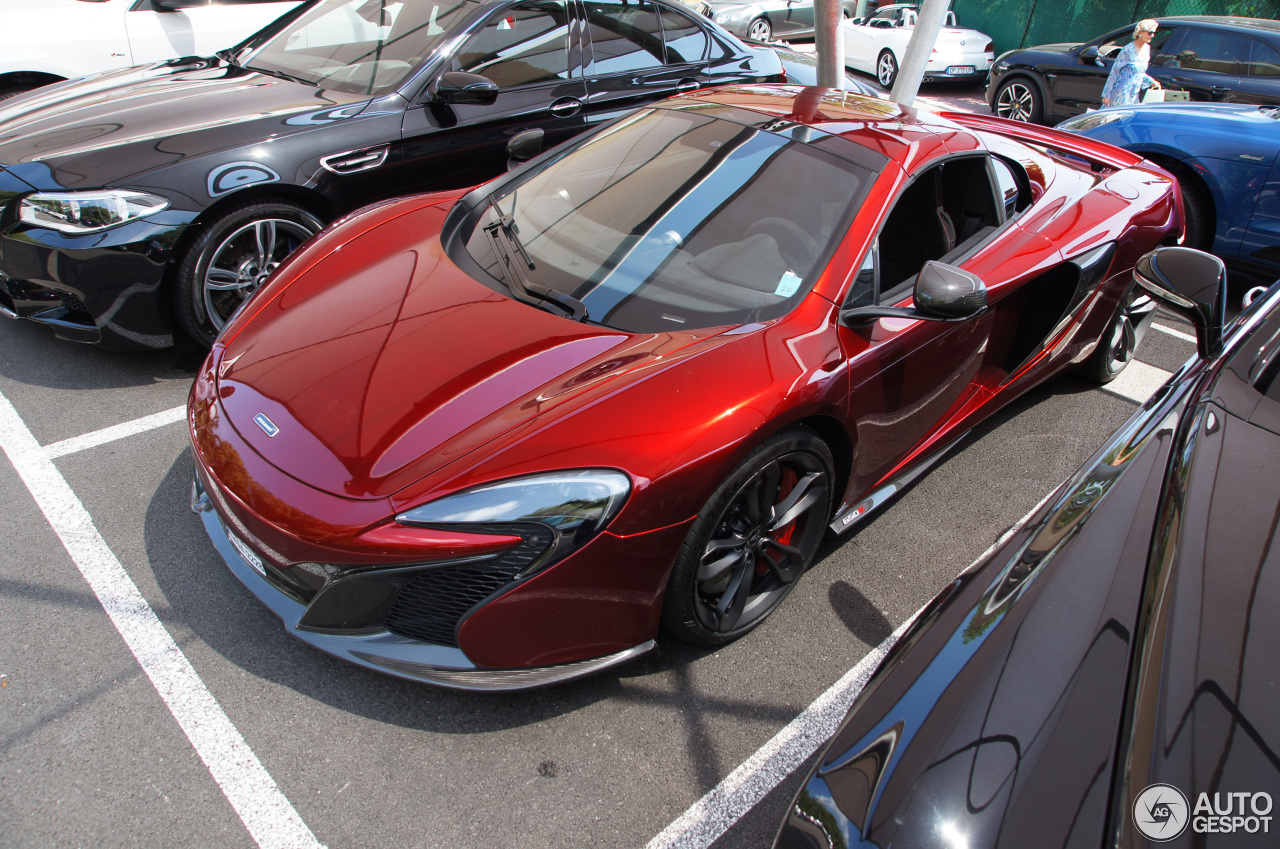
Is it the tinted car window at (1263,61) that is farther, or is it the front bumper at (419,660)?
the tinted car window at (1263,61)

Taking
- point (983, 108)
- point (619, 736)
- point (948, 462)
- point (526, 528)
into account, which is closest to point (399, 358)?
point (526, 528)

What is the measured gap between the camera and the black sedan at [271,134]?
329cm

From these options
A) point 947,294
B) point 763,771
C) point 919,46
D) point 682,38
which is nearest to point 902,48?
point 919,46

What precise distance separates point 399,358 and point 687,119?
4.85 ft

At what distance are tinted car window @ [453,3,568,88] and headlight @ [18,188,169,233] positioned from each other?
172 cm

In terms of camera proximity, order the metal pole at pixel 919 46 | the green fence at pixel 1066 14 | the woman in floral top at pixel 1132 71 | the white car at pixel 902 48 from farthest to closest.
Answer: the green fence at pixel 1066 14 < the white car at pixel 902 48 < the woman in floral top at pixel 1132 71 < the metal pole at pixel 919 46

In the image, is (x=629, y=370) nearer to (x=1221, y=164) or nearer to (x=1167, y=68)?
(x=1221, y=164)

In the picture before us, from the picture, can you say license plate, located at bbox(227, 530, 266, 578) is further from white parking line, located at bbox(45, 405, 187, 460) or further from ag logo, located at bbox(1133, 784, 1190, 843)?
ag logo, located at bbox(1133, 784, 1190, 843)

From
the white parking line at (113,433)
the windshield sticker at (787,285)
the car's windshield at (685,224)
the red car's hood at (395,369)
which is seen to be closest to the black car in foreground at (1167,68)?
the car's windshield at (685,224)

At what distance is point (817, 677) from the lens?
7.84ft

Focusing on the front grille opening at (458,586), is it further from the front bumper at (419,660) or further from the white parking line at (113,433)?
the white parking line at (113,433)

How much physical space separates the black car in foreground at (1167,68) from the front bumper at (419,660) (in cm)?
819

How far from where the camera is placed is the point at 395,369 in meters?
2.19

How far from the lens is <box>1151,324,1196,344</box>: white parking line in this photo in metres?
4.69
